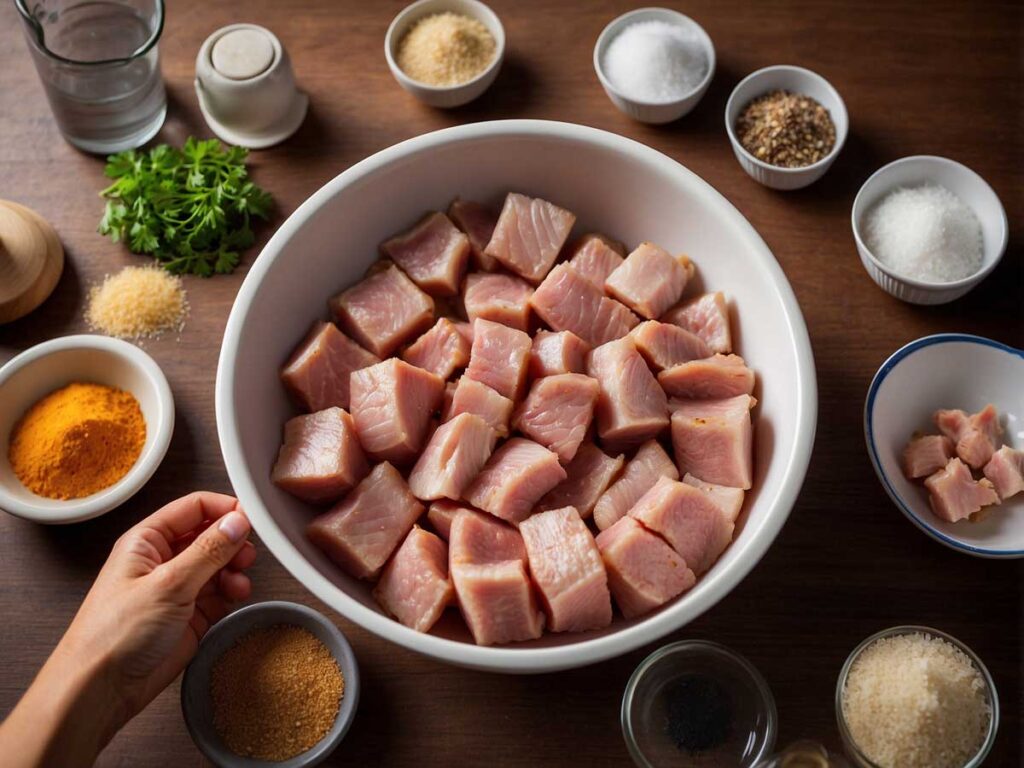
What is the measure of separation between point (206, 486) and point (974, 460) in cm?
189

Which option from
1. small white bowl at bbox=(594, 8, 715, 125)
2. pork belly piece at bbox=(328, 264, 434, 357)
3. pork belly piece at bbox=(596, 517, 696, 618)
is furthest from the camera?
small white bowl at bbox=(594, 8, 715, 125)

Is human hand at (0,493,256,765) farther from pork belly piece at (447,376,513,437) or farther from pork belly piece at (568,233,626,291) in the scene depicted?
pork belly piece at (568,233,626,291)

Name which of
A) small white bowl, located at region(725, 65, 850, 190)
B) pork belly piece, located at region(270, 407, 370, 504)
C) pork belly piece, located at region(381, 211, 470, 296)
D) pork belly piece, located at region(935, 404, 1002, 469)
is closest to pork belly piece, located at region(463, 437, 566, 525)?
pork belly piece, located at region(270, 407, 370, 504)

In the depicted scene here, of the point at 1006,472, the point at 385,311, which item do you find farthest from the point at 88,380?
the point at 1006,472

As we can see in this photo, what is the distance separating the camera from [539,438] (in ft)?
7.68

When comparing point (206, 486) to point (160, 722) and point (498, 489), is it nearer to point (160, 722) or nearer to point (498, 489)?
point (160, 722)

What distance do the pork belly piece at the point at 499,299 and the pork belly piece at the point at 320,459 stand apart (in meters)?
0.44

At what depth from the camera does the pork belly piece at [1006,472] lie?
2.39m

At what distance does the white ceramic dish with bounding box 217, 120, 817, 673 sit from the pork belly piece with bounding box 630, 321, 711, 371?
0.13 m

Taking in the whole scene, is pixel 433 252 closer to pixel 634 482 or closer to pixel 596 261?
pixel 596 261

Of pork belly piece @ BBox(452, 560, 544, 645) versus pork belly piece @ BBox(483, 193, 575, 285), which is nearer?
pork belly piece @ BBox(452, 560, 544, 645)

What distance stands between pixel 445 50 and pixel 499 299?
0.87m

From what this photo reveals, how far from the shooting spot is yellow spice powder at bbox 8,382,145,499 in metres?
2.47

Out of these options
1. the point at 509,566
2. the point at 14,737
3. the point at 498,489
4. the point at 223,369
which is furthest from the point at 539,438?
the point at 14,737
